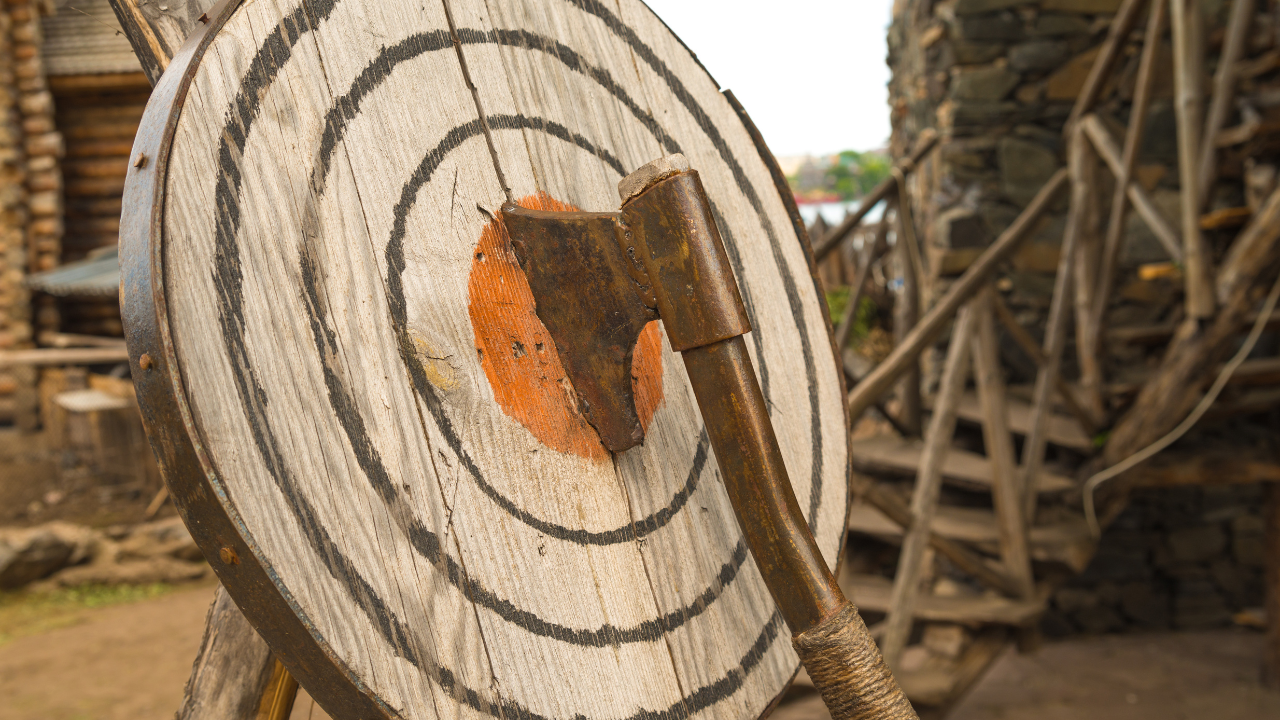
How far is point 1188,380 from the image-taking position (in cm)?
301

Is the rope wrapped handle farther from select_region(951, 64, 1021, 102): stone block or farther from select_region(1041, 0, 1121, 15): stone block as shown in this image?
select_region(1041, 0, 1121, 15): stone block

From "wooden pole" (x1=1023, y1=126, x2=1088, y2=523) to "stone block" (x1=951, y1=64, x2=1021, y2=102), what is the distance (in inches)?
36.6

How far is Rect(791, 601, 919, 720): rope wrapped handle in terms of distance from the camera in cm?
63

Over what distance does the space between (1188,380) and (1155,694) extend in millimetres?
1714

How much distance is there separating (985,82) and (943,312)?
1.95 m

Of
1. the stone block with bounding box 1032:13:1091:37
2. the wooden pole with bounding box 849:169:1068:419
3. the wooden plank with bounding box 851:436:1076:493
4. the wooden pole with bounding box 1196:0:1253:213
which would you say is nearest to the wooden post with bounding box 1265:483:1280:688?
the wooden plank with bounding box 851:436:1076:493

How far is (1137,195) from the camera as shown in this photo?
10.5ft

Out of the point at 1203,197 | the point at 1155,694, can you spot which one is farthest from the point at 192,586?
the point at 1203,197

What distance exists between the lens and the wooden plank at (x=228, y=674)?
0.84 meters

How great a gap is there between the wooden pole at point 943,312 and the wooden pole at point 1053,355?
13 cm

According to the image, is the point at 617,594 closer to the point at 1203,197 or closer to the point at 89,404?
the point at 1203,197

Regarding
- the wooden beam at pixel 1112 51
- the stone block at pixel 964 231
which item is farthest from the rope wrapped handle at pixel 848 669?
the stone block at pixel 964 231

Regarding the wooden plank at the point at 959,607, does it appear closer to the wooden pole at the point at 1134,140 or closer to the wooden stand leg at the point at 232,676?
the wooden pole at the point at 1134,140

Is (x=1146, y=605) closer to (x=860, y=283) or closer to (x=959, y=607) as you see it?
(x=959, y=607)
